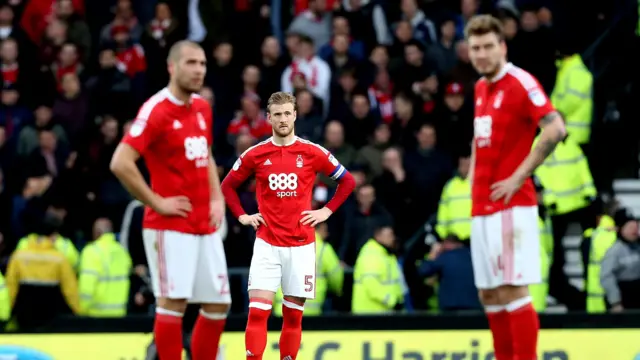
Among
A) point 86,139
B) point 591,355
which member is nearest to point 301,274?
point 591,355

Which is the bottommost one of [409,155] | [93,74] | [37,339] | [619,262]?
[37,339]

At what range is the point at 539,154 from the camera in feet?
27.9

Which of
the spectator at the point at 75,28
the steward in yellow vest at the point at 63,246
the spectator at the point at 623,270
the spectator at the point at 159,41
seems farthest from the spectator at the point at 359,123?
the spectator at the point at 75,28

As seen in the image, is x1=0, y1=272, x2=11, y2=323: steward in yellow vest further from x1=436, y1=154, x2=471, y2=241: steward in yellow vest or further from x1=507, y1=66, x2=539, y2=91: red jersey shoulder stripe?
x1=507, y1=66, x2=539, y2=91: red jersey shoulder stripe

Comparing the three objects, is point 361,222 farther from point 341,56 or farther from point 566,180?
point 341,56

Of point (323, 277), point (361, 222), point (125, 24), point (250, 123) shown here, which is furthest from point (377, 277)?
point (125, 24)

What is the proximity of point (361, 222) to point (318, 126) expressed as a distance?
1.80m

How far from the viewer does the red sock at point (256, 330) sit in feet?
28.7

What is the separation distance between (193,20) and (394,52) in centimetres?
289

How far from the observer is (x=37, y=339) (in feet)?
38.0

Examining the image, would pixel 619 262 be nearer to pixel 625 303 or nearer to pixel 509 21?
pixel 625 303

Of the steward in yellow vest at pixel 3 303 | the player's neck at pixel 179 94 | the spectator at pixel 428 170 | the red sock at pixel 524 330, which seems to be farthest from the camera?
the spectator at pixel 428 170

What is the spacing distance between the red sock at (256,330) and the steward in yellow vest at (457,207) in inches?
205

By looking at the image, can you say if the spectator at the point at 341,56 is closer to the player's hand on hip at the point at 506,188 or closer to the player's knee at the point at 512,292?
the player's hand on hip at the point at 506,188
